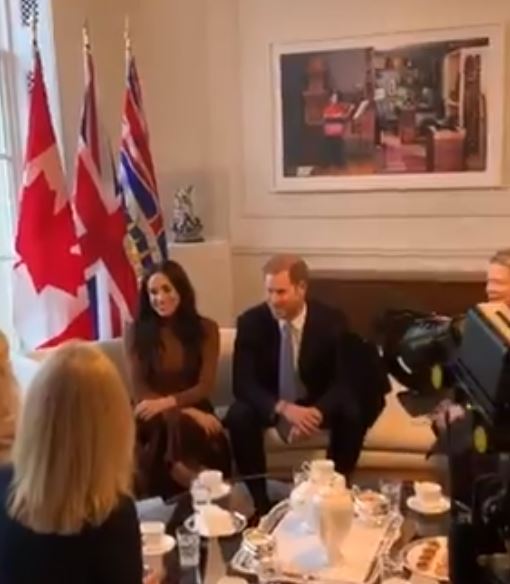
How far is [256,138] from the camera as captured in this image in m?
4.71

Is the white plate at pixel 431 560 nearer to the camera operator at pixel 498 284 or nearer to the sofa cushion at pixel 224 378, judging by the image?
the camera operator at pixel 498 284

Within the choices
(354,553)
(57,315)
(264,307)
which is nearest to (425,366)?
(264,307)

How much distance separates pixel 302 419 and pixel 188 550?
102cm

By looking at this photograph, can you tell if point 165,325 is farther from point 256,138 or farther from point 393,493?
point 256,138

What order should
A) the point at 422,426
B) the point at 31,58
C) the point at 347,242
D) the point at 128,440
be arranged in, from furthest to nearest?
the point at 347,242 → the point at 31,58 → the point at 422,426 → the point at 128,440

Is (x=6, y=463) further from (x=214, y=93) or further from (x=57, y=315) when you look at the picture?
(x=214, y=93)

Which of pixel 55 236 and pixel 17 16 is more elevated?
pixel 17 16

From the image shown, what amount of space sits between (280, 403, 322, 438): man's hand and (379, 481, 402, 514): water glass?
62 centimetres

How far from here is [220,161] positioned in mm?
4781

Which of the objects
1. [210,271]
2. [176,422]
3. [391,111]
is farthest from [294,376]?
[391,111]

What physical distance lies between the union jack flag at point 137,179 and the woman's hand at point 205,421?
0.96 meters

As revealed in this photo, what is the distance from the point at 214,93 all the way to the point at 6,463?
342 centimetres

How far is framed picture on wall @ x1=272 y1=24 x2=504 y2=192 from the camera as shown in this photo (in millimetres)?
4266

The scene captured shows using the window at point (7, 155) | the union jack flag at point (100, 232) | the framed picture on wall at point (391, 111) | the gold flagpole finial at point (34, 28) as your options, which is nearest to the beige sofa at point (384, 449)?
the union jack flag at point (100, 232)
